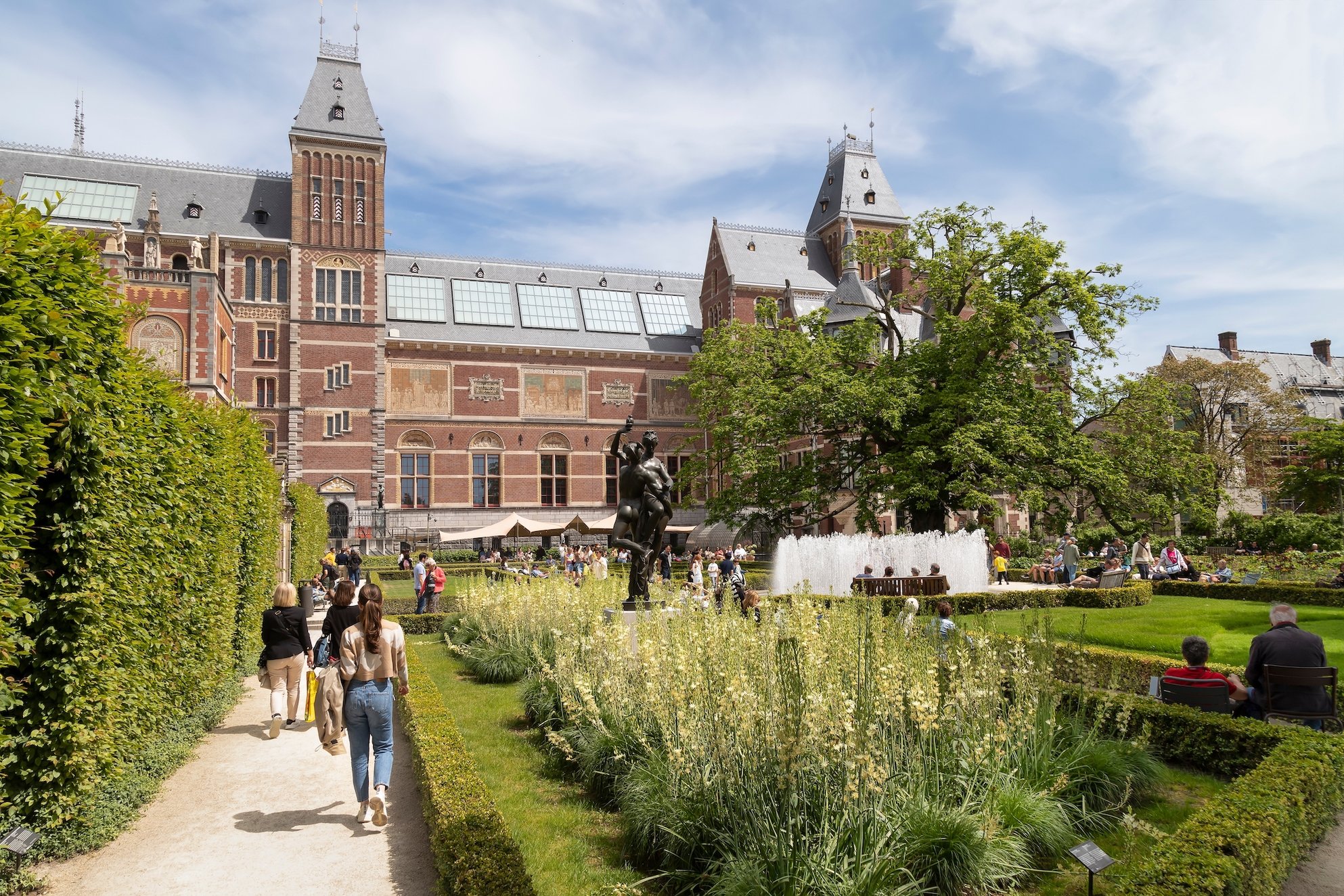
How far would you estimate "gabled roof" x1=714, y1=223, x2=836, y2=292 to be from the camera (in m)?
48.2

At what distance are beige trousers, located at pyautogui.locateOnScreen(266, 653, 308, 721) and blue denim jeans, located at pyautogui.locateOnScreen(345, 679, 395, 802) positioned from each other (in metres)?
3.35

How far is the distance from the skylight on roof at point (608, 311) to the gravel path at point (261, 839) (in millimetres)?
42571

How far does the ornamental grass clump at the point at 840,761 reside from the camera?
Answer: 4551 mm

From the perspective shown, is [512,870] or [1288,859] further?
[1288,859]

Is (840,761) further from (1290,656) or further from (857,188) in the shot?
(857,188)

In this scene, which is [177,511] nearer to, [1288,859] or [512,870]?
[512,870]

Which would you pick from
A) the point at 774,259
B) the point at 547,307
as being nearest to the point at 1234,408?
the point at 774,259

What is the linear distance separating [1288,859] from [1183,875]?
1.70m

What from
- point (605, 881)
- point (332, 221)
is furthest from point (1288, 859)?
point (332, 221)

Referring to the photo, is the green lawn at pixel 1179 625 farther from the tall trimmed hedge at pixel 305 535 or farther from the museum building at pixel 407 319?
the museum building at pixel 407 319

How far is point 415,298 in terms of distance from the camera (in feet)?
152

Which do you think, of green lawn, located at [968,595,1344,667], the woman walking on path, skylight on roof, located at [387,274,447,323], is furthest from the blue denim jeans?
skylight on roof, located at [387,274,447,323]

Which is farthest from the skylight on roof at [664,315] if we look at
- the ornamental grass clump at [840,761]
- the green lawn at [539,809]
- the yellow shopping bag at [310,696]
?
the ornamental grass clump at [840,761]

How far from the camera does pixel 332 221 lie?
41.2 meters
